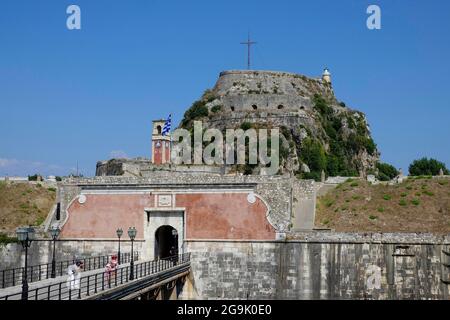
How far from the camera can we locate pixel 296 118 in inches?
2469

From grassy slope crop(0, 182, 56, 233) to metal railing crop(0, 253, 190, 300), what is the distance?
1071 cm

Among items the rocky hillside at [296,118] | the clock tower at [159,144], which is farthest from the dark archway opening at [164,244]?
the rocky hillside at [296,118]

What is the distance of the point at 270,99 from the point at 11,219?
3153 cm

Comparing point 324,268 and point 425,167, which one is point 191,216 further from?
point 425,167

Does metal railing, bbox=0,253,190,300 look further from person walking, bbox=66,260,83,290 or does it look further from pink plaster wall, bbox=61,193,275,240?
pink plaster wall, bbox=61,193,275,240

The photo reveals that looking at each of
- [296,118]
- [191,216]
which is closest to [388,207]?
[191,216]

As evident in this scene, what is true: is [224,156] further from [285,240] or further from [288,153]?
[285,240]

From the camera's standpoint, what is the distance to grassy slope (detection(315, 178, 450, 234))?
1484 inches

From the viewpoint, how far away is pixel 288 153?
59.6 m

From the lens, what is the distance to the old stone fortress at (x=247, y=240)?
34.8 m

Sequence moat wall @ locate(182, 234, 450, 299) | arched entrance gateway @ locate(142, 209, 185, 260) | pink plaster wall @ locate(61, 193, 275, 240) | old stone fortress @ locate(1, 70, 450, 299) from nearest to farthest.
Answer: moat wall @ locate(182, 234, 450, 299) < old stone fortress @ locate(1, 70, 450, 299) < pink plaster wall @ locate(61, 193, 275, 240) < arched entrance gateway @ locate(142, 209, 185, 260)

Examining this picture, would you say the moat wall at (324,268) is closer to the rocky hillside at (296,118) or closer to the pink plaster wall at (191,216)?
the pink plaster wall at (191,216)

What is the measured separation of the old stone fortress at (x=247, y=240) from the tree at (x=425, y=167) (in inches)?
938

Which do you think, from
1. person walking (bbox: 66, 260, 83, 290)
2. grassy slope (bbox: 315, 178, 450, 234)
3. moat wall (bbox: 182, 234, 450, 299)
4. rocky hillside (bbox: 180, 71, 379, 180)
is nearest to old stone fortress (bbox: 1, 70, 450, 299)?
moat wall (bbox: 182, 234, 450, 299)
